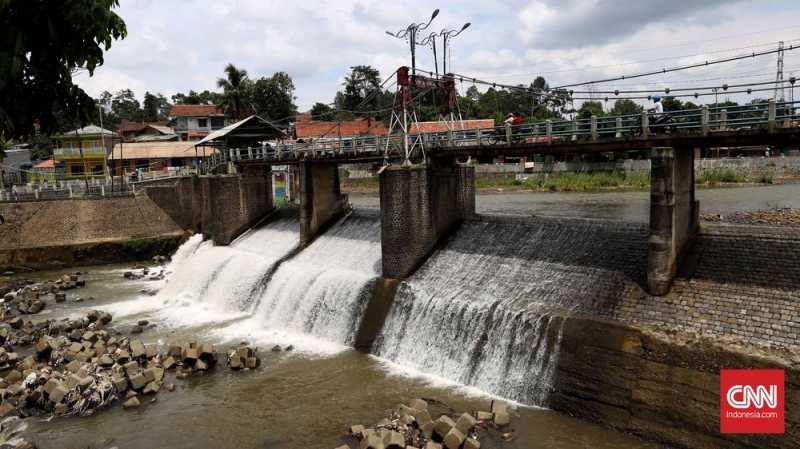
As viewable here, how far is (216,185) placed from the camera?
116ft

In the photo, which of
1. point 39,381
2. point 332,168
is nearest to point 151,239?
point 332,168

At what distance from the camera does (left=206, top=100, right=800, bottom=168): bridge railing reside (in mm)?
14656

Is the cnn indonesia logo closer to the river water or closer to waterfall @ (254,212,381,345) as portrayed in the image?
the river water

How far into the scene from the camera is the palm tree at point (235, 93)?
63344mm

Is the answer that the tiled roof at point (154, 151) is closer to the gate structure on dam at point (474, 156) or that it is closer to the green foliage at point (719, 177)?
the gate structure on dam at point (474, 156)

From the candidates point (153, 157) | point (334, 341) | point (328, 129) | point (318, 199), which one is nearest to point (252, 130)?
point (318, 199)

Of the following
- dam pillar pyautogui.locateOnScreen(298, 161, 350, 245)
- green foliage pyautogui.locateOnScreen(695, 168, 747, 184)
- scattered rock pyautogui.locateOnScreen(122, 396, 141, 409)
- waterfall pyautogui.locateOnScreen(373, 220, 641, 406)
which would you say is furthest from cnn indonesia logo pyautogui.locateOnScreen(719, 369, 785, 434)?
green foliage pyautogui.locateOnScreen(695, 168, 747, 184)

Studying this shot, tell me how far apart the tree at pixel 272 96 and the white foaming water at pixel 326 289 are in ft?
196

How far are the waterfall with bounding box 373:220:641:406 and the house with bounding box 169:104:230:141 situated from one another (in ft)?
221

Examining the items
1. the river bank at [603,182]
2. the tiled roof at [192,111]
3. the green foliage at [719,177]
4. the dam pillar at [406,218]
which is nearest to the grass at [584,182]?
the river bank at [603,182]

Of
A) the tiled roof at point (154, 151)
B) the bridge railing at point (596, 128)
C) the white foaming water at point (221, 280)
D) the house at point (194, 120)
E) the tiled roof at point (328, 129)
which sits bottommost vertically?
the white foaming water at point (221, 280)

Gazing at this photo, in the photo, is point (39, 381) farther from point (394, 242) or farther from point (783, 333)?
point (783, 333)

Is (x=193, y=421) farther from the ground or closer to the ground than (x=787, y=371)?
closer to the ground

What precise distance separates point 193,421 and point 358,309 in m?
7.33
